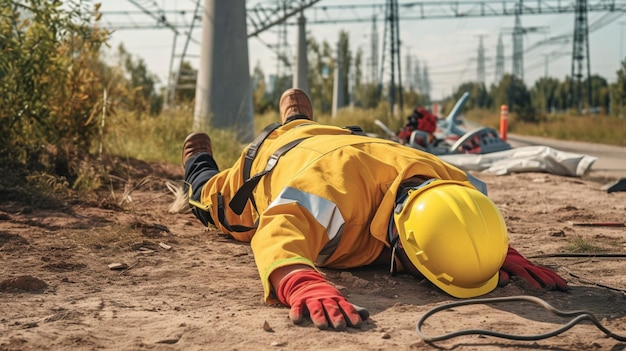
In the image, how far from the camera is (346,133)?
17.0ft

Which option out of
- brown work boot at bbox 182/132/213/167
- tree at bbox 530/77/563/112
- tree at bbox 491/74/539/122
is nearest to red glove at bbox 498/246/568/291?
brown work boot at bbox 182/132/213/167

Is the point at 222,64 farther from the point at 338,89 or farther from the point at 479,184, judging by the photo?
→ the point at 338,89

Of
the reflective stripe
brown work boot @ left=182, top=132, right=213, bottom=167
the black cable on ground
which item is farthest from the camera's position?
brown work boot @ left=182, top=132, right=213, bottom=167

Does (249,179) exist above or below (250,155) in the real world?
below

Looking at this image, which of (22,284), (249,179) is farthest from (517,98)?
(22,284)

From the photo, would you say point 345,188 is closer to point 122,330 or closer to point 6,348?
point 122,330

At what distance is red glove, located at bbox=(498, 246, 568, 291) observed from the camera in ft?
13.6

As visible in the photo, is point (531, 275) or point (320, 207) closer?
point (320, 207)

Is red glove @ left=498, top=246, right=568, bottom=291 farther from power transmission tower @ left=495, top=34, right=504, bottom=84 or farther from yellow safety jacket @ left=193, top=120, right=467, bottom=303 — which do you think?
power transmission tower @ left=495, top=34, right=504, bottom=84

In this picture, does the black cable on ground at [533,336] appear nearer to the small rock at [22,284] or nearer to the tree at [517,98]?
the small rock at [22,284]

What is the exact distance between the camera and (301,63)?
2669 cm

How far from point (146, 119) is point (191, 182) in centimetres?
612

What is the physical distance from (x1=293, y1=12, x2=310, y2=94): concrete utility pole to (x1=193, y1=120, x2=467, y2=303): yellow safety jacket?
21.7 meters

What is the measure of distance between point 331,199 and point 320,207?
0.08m
